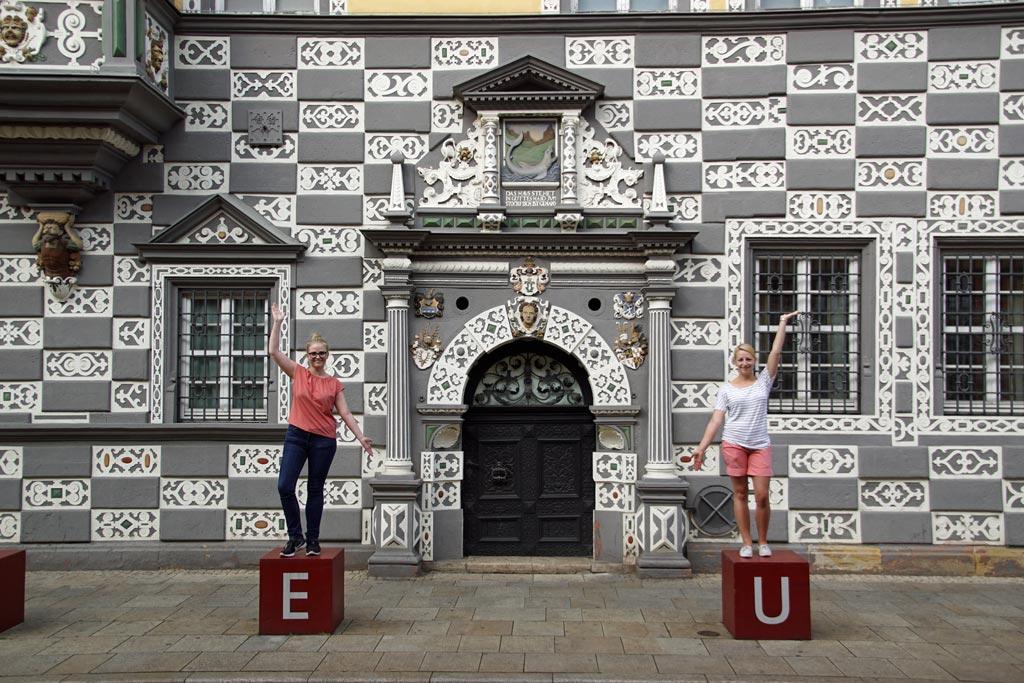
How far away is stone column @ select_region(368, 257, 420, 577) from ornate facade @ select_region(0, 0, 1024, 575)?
44mm

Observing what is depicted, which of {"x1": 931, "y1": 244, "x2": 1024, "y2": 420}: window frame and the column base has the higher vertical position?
{"x1": 931, "y1": 244, "x2": 1024, "y2": 420}: window frame

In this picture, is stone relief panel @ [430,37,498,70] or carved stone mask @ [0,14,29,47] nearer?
carved stone mask @ [0,14,29,47]

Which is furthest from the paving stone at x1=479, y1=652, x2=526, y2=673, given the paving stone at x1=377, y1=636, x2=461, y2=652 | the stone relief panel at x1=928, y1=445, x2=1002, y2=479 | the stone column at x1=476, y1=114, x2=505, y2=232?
the stone relief panel at x1=928, y1=445, x2=1002, y2=479

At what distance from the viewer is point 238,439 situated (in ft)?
35.3

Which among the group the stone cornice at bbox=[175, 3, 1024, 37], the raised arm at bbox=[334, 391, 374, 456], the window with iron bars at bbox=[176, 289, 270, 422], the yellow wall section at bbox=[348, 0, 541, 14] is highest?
the yellow wall section at bbox=[348, 0, 541, 14]

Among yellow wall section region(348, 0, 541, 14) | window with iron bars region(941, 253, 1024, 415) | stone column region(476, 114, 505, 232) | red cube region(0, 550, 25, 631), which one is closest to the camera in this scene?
red cube region(0, 550, 25, 631)

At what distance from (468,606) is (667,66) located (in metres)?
6.62

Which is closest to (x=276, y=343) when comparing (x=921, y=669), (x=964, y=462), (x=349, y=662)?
(x=349, y=662)

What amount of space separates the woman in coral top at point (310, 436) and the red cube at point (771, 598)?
3464mm

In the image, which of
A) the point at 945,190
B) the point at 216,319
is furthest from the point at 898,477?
the point at 216,319

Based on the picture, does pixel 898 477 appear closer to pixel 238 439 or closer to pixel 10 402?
pixel 238 439

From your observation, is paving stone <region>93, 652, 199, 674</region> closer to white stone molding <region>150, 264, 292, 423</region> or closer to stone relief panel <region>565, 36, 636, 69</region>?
white stone molding <region>150, 264, 292, 423</region>

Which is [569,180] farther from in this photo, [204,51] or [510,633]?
[510,633]

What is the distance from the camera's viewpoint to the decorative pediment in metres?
10.8
